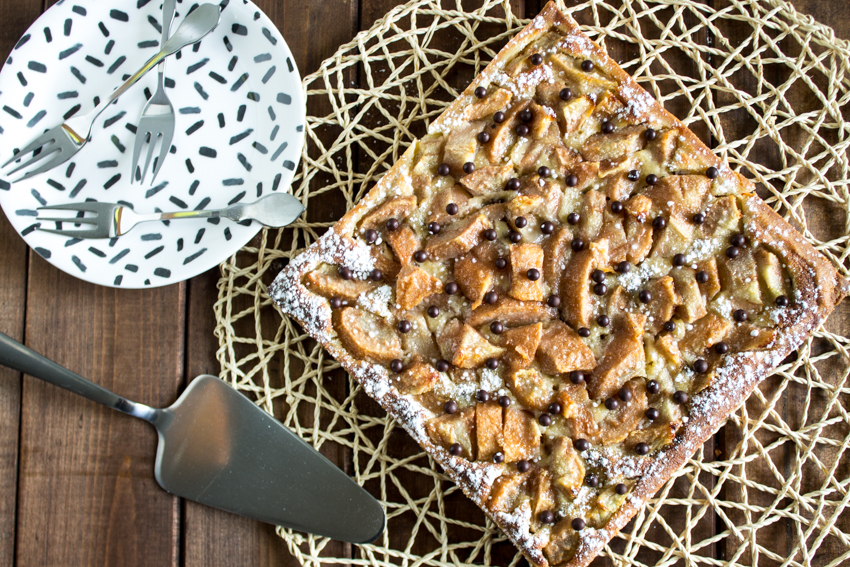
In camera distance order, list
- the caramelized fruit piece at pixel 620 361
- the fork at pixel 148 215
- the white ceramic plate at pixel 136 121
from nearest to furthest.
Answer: the caramelized fruit piece at pixel 620 361, the fork at pixel 148 215, the white ceramic plate at pixel 136 121

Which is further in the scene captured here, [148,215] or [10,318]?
[10,318]

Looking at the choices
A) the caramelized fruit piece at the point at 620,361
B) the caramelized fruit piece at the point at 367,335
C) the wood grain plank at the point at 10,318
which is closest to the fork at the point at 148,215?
the wood grain plank at the point at 10,318

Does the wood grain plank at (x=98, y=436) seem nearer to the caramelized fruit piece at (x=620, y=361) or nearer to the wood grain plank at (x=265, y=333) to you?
the wood grain plank at (x=265, y=333)

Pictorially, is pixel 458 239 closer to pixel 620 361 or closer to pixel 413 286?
pixel 413 286

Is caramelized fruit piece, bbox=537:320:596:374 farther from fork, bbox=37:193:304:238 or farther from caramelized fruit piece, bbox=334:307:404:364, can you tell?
fork, bbox=37:193:304:238

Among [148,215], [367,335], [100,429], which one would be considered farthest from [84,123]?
[367,335]

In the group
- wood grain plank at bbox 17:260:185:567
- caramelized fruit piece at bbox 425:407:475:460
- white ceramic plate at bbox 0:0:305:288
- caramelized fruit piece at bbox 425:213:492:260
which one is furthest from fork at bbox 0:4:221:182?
caramelized fruit piece at bbox 425:407:475:460

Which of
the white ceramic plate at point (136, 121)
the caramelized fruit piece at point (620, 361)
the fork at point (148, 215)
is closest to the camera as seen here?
the caramelized fruit piece at point (620, 361)
